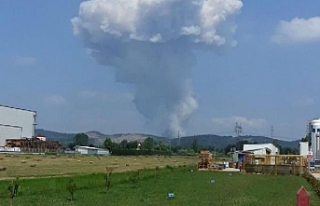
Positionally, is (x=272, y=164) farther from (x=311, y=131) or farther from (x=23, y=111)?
(x=23, y=111)

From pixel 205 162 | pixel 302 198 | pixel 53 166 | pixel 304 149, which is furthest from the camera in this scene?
pixel 304 149

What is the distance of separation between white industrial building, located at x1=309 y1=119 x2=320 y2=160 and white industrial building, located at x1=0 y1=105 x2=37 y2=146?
66204 millimetres

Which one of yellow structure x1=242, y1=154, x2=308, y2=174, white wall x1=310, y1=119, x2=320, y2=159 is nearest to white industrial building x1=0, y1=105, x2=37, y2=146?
yellow structure x1=242, y1=154, x2=308, y2=174

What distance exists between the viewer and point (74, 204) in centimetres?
2167

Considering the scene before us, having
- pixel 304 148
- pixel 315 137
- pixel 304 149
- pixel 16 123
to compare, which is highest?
pixel 16 123

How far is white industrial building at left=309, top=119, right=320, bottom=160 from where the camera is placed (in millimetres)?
76250

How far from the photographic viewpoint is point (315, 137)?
76.8 metres

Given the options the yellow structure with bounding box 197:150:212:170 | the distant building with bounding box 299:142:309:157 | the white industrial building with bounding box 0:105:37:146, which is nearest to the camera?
the yellow structure with bounding box 197:150:212:170

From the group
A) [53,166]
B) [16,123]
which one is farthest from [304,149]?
[16,123]

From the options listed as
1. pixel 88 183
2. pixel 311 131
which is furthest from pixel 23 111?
pixel 88 183

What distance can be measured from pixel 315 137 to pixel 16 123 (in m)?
70.7

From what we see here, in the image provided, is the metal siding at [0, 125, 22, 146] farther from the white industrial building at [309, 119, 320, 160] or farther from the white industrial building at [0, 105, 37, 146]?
the white industrial building at [309, 119, 320, 160]

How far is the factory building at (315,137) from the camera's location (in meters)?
76.2

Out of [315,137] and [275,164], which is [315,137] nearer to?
[315,137]
